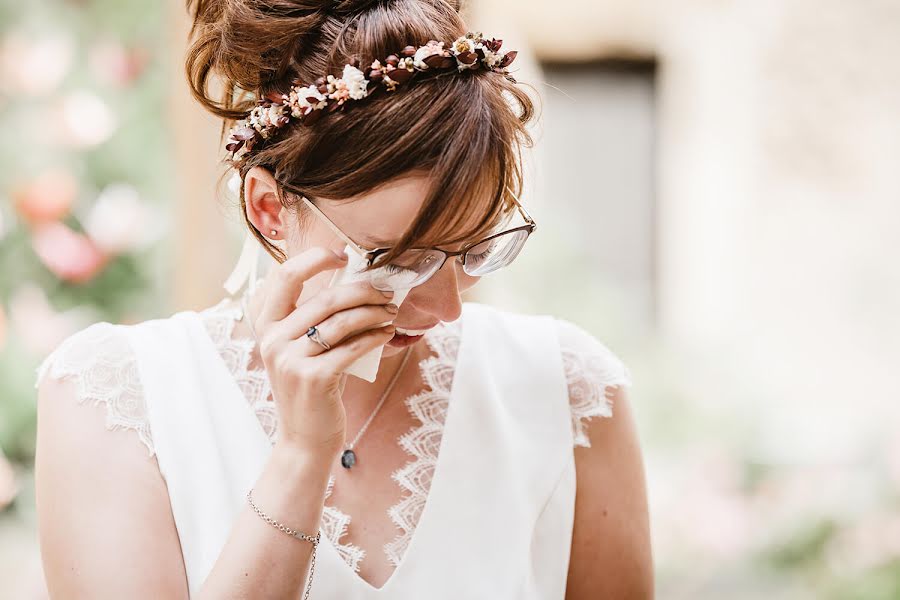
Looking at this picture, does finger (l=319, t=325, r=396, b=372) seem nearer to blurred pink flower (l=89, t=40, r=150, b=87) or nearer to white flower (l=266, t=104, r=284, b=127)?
white flower (l=266, t=104, r=284, b=127)

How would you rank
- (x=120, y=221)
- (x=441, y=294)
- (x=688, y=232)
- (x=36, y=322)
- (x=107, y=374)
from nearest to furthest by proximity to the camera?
(x=441, y=294), (x=107, y=374), (x=36, y=322), (x=120, y=221), (x=688, y=232)

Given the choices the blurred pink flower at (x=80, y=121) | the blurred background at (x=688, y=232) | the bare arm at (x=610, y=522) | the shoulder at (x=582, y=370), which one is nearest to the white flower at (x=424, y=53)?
the shoulder at (x=582, y=370)

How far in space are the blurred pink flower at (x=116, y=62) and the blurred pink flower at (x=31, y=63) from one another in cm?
10

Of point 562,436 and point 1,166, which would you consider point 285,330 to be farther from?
point 1,166

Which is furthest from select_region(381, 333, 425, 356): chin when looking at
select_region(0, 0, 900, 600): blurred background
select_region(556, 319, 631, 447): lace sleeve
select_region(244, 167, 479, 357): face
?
select_region(0, 0, 900, 600): blurred background

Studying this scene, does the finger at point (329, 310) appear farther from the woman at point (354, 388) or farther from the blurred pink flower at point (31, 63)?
the blurred pink flower at point (31, 63)

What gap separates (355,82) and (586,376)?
0.74 m

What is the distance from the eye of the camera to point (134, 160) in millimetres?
3273

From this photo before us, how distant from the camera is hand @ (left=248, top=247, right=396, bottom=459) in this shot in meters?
1.36

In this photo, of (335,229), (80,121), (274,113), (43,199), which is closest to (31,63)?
(80,121)

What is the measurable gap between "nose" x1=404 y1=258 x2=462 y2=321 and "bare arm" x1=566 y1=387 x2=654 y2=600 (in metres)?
0.45

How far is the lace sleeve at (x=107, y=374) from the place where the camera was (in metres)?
1.55

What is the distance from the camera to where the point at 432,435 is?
68.4 inches

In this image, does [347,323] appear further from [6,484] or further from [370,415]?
[6,484]
